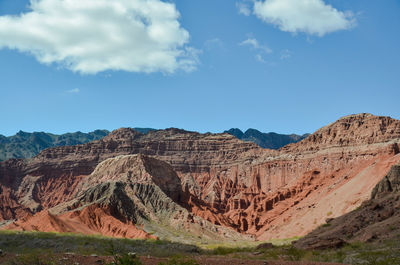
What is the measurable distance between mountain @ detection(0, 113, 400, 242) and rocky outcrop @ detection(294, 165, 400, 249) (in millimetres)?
24088

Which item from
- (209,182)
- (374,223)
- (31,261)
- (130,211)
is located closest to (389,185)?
(374,223)

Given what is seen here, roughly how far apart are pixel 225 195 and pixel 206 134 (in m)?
52.7

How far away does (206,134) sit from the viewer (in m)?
197

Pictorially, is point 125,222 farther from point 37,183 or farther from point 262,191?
point 37,183

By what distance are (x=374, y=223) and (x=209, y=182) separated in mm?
125565

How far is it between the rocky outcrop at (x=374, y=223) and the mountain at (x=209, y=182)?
24.1 metres

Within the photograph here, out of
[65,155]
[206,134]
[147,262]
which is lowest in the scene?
[147,262]

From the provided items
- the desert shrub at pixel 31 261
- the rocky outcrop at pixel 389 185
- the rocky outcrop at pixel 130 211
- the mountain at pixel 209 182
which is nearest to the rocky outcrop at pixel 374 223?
the rocky outcrop at pixel 389 185

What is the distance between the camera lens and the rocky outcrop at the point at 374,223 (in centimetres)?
3575

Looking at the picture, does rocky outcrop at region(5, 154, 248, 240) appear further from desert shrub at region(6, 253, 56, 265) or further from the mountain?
desert shrub at region(6, 253, 56, 265)

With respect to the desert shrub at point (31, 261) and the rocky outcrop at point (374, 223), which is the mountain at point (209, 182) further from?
the desert shrub at point (31, 261)

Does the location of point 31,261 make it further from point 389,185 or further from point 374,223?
point 389,185

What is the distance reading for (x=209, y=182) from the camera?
16588 centimetres

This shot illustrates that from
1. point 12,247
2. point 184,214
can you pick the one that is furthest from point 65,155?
point 12,247
